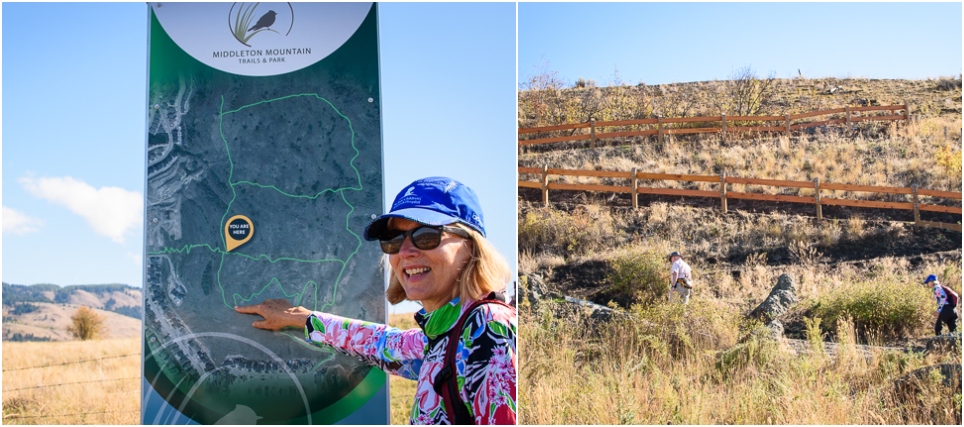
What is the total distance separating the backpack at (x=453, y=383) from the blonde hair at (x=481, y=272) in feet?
0.27

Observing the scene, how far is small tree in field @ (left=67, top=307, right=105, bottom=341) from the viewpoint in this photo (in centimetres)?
1429

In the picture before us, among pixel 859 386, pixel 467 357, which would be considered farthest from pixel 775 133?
pixel 467 357

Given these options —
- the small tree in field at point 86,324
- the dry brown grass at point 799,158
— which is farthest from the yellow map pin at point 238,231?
the small tree in field at point 86,324

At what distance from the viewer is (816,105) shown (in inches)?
406

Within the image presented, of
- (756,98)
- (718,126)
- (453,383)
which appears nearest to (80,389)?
(453,383)

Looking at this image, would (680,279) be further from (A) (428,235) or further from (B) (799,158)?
(A) (428,235)

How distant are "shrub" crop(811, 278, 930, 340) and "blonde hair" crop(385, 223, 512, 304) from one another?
528 centimetres

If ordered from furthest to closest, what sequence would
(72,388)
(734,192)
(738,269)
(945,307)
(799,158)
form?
(799,158) < (734,192) < (738,269) < (945,307) < (72,388)

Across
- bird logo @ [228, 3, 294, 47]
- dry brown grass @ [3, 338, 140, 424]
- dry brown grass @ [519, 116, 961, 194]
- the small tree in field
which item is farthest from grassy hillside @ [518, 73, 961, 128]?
the small tree in field

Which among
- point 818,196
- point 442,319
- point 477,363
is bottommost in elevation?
point 477,363

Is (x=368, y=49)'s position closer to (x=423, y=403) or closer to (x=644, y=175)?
(x=423, y=403)

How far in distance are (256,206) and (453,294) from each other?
3.80 feet

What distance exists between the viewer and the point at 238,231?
2.90 metres

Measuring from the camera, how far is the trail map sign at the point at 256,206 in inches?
114
